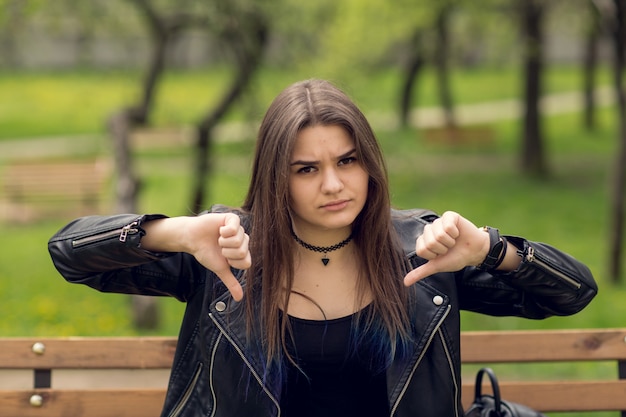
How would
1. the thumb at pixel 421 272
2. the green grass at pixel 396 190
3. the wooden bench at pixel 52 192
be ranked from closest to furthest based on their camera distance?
the thumb at pixel 421 272
the green grass at pixel 396 190
the wooden bench at pixel 52 192

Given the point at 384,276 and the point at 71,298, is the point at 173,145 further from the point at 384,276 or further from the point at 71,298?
the point at 384,276

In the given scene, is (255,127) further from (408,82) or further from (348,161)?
(408,82)

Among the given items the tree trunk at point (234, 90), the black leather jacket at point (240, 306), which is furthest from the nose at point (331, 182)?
the tree trunk at point (234, 90)

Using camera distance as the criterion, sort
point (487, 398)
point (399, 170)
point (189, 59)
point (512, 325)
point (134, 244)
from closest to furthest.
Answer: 1. point (134, 244)
2. point (487, 398)
3. point (512, 325)
4. point (399, 170)
5. point (189, 59)

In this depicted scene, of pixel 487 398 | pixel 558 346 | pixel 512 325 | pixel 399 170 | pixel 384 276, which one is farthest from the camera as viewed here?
pixel 399 170

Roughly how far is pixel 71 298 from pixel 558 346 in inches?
280

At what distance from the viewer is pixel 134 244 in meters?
2.71

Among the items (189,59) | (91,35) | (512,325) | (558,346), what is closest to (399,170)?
(91,35)

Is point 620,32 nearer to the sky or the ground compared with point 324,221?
nearer to the sky

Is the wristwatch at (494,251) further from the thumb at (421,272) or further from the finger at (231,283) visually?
the finger at (231,283)

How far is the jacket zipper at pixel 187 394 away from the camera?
2.92 meters

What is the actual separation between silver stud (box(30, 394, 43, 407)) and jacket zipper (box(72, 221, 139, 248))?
95 cm

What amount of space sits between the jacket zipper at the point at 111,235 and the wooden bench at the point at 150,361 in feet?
2.55

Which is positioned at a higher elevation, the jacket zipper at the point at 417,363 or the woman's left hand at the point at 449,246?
the woman's left hand at the point at 449,246
